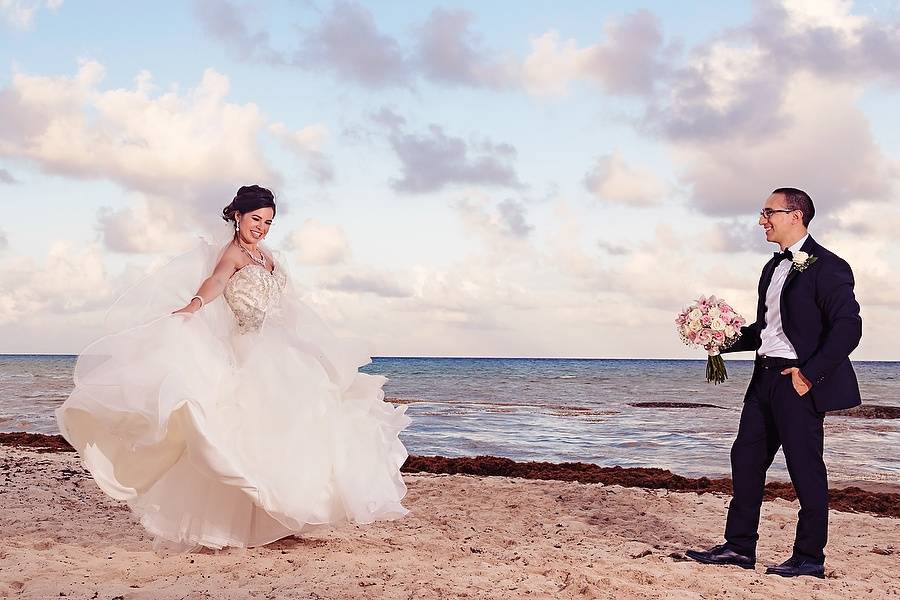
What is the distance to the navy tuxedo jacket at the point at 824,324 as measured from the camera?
18.9 ft

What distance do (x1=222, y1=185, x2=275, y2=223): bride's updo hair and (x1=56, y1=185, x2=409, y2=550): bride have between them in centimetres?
1

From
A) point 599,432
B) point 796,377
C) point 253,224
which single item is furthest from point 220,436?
point 599,432

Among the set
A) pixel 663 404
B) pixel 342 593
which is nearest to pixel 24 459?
pixel 342 593

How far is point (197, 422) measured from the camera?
17.5ft

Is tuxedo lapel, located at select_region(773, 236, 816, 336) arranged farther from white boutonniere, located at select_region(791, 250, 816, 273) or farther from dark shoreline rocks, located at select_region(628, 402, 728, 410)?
dark shoreline rocks, located at select_region(628, 402, 728, 410)

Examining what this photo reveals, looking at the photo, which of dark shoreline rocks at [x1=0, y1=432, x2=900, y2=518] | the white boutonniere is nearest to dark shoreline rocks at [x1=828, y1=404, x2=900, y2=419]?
dark shoreline rocks at [x1=0, y1=432, x2=900, y2=518]

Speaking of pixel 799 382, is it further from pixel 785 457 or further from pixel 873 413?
pixel 873 413

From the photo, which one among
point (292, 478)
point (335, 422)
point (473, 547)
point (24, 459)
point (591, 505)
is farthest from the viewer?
point (24, 459)

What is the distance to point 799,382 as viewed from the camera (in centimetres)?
585

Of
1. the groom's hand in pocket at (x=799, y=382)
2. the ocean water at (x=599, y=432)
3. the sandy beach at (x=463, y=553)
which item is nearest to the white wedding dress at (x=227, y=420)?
the sandy beach at (x=463, y=553)

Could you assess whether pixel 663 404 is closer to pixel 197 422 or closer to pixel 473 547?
pixel 473 547

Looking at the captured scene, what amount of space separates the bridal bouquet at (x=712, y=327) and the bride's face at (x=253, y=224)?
11.1 feet

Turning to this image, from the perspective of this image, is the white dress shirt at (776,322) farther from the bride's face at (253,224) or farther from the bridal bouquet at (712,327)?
the bride's face at (253,224)

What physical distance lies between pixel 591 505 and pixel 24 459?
7.95 metres
